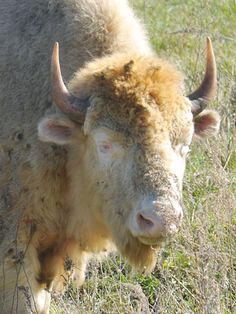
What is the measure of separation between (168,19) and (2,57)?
5.97 meters

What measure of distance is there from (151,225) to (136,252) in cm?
70

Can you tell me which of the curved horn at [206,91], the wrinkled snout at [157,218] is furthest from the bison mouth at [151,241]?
the curved horn at [206,91]

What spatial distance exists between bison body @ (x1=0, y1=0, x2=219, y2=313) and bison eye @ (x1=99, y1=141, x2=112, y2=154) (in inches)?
0.6

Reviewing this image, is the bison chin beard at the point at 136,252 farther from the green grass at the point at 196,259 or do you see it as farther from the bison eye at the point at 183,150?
the bison eye at the point at 183,150

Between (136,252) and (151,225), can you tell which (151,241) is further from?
(136,252)

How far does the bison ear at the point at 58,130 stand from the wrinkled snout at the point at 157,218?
32.6 inches

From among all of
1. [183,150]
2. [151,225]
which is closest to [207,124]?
[183,150]

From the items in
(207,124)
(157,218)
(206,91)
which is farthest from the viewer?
(207,124)

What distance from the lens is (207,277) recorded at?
6508 mm

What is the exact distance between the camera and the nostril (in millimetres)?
6342

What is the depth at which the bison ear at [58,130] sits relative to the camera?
274 inches

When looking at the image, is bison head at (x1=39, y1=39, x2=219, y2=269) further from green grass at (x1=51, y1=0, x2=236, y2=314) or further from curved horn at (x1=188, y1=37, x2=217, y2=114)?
green grass at (x1=51, y1=0, x2=236, y2=314)

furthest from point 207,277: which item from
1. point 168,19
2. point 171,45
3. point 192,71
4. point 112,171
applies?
point 168,19

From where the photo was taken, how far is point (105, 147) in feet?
22.5
